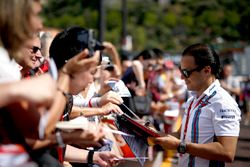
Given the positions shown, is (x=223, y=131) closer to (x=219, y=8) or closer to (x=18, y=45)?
(x=18, y=45)

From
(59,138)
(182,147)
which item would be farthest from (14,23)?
(182,147)

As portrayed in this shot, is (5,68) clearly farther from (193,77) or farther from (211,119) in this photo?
(193,77)

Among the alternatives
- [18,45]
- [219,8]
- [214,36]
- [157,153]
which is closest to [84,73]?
[18,45]

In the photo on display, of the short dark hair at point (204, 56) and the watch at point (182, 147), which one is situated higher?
the short dark hair at point (204, 56)

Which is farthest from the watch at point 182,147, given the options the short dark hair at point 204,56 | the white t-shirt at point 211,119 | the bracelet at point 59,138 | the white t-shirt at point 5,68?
the white t-shirt at point 5,68

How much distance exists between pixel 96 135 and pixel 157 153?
352 inches

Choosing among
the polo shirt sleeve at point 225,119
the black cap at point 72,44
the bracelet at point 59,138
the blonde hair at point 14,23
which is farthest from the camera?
the polo shirt sleeve at point 225,119

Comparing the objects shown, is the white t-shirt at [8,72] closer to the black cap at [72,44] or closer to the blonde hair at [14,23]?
the blonde hair at [14,23]

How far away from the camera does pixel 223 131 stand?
417 centimetres

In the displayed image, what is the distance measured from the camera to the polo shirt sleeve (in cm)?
417

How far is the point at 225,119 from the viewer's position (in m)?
4.18

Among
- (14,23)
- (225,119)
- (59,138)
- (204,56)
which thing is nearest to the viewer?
(14,23)

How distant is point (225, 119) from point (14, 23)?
2.01 metres

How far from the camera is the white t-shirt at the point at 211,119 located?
165 inches
